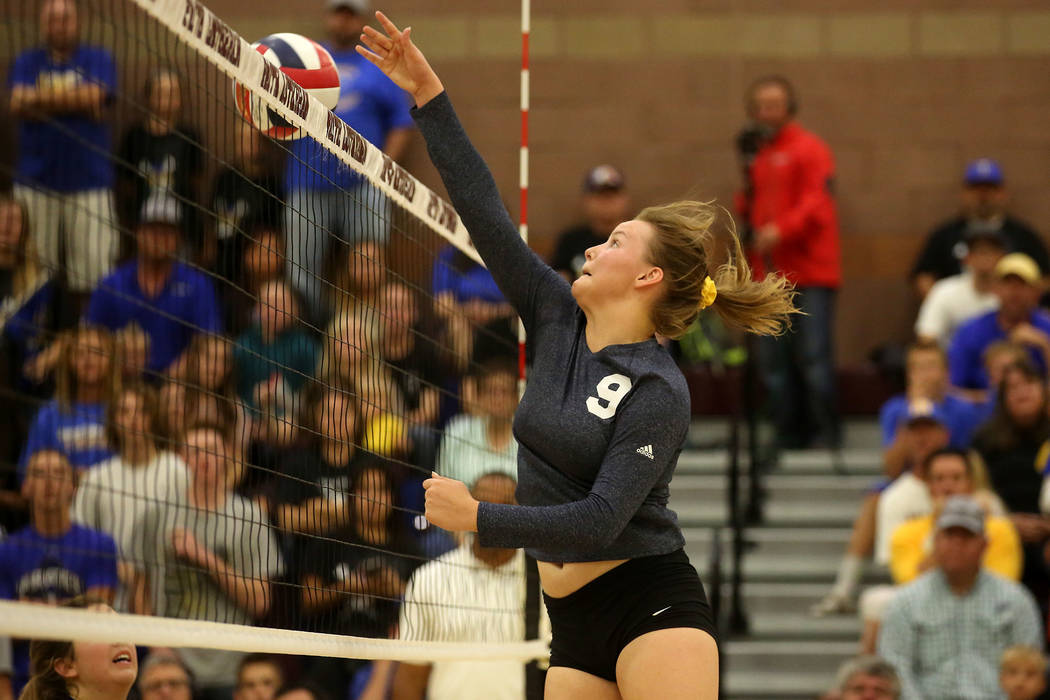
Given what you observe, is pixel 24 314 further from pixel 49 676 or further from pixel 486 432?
pixel 49 676

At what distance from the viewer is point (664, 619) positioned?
3350 millimetres

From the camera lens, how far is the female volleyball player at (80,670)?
13.4 ft

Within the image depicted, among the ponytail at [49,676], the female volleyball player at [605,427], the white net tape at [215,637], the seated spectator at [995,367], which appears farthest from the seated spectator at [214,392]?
the seated spectator at [995,367]

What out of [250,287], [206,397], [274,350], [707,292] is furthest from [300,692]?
[250,287]

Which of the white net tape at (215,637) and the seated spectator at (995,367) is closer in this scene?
the white net tape at (215,637)

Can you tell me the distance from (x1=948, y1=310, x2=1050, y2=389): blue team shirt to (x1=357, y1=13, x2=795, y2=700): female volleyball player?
219 inches

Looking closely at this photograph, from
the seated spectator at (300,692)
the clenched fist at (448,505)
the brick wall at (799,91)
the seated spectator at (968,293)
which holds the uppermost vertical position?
the brick wall at (799,91)

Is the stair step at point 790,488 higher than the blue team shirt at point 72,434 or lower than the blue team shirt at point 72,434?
higher

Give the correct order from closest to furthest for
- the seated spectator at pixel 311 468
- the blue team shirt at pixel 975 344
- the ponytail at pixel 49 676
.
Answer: the ponytail at pixel 49 676
the seated spectator at pixel 311 468
the blue team shirt at pixel 975 344

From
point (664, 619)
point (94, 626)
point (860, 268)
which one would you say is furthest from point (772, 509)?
point (94, 626)

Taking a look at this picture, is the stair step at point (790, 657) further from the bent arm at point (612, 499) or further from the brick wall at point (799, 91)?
the bent arm at point (612, 499)

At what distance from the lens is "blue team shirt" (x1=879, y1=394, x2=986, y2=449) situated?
8.38 metres

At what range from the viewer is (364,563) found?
6090mm

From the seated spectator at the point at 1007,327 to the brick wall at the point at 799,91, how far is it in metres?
1.64
